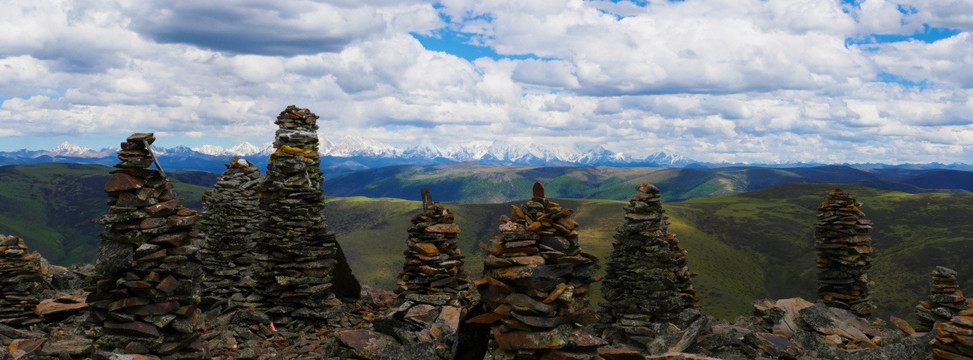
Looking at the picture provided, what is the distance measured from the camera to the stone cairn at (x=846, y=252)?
27688 millimetres

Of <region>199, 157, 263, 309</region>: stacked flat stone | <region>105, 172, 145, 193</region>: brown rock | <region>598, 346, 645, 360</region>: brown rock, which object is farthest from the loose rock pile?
<region>199, 157, 263, 309</region>: stacked flat stone

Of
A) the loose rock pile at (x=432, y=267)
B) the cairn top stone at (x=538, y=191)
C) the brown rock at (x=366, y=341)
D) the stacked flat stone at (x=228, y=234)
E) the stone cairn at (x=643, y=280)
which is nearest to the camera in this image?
the cairn top stone at (x=538, y=191)

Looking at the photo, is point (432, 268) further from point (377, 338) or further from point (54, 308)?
point (54, 308)

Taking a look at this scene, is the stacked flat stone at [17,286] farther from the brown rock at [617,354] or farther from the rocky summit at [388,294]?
the brown rock at [617,354]

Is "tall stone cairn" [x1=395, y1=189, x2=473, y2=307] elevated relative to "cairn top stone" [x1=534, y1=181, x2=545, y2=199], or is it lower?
lower

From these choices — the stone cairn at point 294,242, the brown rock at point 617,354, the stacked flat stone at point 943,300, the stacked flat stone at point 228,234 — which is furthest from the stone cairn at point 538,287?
the stacked flat stone at point 228,234

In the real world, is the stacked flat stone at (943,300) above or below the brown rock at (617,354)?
below

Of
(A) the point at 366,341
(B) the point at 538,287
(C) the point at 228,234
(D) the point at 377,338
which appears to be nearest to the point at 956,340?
(B) the point at 538,287

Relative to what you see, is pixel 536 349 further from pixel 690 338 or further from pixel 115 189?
pixel 115 189

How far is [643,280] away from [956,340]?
13.4 m

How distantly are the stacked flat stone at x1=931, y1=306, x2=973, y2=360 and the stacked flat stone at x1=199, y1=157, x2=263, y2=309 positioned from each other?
30216 mm

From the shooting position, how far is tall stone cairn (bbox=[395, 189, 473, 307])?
2222cm

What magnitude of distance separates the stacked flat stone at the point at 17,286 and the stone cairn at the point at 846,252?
37.5 m

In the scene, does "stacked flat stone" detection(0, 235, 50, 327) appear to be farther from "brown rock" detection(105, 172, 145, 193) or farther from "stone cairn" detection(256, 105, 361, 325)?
"brown rock" detection(105, 172, 145, 193)
